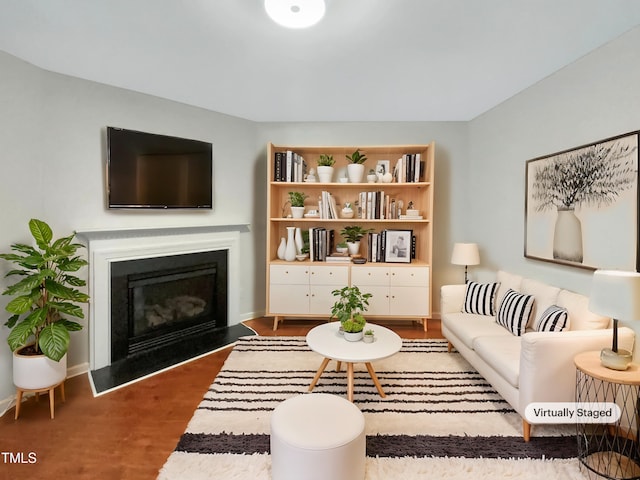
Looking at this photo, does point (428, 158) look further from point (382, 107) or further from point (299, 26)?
point (299, 26)

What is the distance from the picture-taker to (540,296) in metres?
2.48

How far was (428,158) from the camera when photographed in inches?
142

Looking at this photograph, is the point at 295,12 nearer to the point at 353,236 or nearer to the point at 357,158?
the point at 357,158

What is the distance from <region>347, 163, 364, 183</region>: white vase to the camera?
3.64 meters

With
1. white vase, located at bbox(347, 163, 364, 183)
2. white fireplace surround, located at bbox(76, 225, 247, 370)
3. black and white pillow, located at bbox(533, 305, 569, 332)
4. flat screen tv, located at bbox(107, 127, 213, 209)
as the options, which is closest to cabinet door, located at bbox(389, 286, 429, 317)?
white vase, located at bbox(347, 163, 364, 183)

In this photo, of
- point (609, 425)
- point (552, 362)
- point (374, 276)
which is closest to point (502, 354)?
point (552, 362)

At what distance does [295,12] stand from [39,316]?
2.30 m

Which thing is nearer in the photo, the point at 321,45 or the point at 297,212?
the point at 321,45

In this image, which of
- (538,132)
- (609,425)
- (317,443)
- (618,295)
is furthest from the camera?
(538,132)

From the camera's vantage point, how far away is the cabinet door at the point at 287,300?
11.8ft

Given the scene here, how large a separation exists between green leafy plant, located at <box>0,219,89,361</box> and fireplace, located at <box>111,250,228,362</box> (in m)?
0.62

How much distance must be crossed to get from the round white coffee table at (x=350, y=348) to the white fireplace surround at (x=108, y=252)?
1678 mm

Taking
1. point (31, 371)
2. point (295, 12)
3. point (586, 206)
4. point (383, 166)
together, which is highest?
point (295, 12)

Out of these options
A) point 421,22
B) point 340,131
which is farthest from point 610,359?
point 340,131
